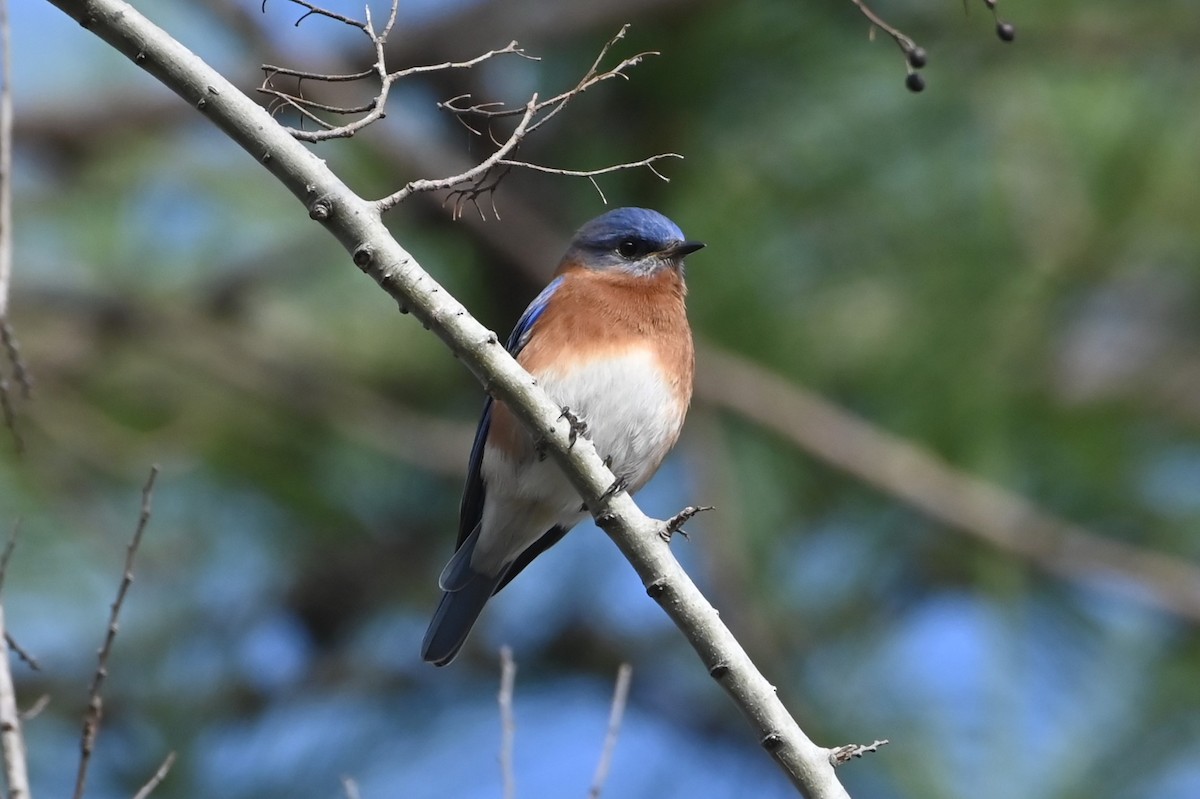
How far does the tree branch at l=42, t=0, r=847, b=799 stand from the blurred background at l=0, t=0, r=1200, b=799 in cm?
228

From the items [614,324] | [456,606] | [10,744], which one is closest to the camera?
[10,744]

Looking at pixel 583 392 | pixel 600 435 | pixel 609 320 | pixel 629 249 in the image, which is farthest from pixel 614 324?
pixel 629 249

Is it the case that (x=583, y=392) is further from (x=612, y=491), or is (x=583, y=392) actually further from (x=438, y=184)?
(x=438, y=184)

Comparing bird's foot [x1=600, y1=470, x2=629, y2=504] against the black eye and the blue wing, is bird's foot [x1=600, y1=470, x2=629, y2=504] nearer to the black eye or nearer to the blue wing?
the blue wing

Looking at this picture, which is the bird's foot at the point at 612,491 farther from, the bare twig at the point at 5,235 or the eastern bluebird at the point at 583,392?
the bare twig at the point at 5,235

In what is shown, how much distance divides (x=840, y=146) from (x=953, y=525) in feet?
5.37

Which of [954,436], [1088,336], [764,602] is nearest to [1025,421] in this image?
[954,436]

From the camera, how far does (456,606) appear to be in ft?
15.3

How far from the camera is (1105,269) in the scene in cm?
565

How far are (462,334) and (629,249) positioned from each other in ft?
6.77

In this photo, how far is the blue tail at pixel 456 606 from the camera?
15.2 feet

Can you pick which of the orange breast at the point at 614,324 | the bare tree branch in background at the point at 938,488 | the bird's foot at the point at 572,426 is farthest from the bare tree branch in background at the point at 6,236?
the bare tree branch in background at the point at 938,488

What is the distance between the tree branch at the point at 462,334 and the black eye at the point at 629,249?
6.25 feet

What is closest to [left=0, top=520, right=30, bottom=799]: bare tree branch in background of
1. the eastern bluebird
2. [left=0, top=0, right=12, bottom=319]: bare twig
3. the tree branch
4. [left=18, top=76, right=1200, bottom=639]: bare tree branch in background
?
[left=0, top=0, right=12, bottom=319]: bare twig
